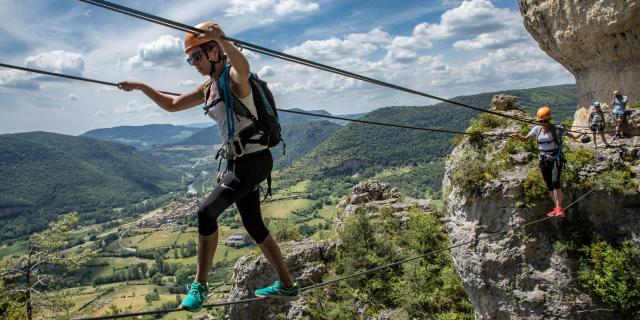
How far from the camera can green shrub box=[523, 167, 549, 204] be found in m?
12.7

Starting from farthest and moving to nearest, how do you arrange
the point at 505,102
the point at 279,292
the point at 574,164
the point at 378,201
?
1. the point at 378,201
2. the point at 505,102
3. the point at 574,164
4. the point at 279,292

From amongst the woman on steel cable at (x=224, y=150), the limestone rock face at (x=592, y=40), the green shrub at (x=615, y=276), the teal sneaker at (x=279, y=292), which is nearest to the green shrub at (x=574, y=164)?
the green shrub at (x=615, y=276)

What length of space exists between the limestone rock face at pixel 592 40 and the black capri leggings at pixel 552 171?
8.08m

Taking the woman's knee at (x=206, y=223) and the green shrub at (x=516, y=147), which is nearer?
the woman's knee at (x=206, y=223)

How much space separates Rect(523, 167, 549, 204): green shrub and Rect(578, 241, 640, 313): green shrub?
1.98m

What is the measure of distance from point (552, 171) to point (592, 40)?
30.2 feet

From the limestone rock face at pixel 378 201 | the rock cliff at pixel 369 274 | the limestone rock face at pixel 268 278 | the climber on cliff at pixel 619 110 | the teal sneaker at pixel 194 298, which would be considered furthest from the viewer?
the limestone rock face at pixel 378 201

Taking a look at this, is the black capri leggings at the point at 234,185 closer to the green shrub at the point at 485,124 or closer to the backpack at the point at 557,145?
the backpack at the point at 557,145

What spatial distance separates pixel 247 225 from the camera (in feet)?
15.8

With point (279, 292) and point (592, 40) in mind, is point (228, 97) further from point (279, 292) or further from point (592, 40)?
point (592, 40)

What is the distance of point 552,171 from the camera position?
1093cm

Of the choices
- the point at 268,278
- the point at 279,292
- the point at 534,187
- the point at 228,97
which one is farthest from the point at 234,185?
the point at 268,278

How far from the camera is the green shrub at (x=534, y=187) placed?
41.6 ft

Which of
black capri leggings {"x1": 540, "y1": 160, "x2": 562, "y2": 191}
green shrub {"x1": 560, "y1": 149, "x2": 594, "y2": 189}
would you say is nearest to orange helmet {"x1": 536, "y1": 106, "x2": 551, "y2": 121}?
black capri leggings {"x1": 540, "y1": 160, "x2": 562, "y2": 191}
